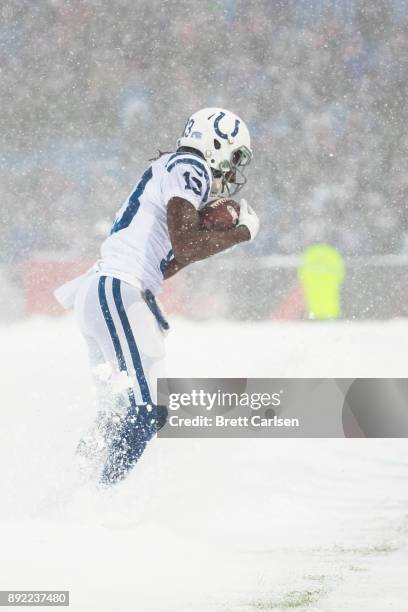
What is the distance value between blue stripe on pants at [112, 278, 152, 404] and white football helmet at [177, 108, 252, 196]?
56 cm

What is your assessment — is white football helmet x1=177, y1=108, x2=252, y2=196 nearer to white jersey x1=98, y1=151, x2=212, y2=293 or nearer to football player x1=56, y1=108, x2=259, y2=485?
football player x1=56, y1=108, x2=259, y2=485

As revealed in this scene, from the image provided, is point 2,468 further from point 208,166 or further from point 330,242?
point 330,242

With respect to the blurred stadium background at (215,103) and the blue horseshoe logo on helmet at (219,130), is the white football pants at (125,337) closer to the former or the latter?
the blue horseshoe logo on helmet at (219,130)

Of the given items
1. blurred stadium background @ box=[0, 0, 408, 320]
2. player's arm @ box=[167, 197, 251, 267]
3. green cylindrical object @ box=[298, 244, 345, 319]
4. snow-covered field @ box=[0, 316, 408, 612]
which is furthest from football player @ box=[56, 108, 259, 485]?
blurred stadium background @ box=[0, 0, 408, 320]

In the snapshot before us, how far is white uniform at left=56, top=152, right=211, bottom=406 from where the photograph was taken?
267 cm

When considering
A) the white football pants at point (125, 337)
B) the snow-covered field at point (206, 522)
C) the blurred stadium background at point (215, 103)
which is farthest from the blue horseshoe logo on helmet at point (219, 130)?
the blurred stadium background at point (215, 103)

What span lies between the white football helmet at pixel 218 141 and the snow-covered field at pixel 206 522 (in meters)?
1.02

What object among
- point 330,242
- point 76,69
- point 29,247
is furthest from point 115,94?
point 330,242

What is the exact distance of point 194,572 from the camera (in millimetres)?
2193

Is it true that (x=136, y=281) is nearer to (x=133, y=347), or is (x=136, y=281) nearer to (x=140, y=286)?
(x=140, y=286)

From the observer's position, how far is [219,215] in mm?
2756

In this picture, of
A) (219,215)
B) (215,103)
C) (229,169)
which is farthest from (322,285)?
(219,215)

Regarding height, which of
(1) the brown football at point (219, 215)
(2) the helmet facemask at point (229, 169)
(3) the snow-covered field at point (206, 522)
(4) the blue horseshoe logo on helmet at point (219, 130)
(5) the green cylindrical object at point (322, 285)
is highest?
(5) the green cylindrical object at point (322, 285)

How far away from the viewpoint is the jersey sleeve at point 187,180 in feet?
8.57
